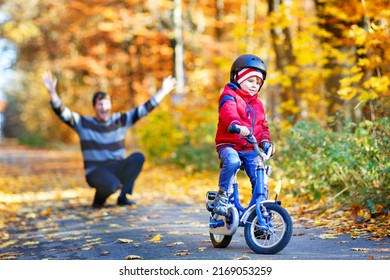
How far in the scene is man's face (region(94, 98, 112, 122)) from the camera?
352 inches

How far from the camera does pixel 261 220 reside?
16.3 feet

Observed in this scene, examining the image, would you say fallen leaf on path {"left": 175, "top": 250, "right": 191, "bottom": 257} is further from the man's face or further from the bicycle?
the man's face

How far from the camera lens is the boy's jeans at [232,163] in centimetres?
510

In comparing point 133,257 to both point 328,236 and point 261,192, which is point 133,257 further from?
point 328,236

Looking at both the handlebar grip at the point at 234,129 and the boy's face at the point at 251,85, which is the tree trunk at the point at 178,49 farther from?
the handlebar grip at the point at 234,129

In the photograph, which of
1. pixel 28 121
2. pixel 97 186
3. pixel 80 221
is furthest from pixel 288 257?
pixel 28 121

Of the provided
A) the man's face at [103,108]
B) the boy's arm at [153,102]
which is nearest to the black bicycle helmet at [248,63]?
the boy's arm at [153,102]

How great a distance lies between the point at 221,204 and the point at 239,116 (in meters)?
0.68

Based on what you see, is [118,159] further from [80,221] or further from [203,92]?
[203,92]

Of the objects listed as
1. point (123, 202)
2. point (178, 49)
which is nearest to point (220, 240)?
point (123, 202)

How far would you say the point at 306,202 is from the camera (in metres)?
8.10

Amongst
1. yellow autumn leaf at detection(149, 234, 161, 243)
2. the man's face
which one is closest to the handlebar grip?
yellow autumn leaf at detection(149, 234, 161, 243)

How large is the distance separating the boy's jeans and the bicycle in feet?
0.24
